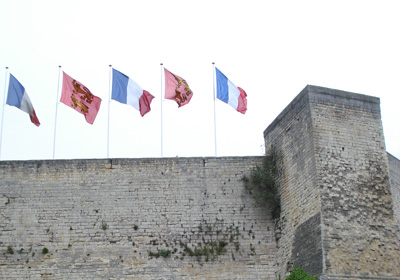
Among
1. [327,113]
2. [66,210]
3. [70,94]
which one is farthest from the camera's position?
[70,94]

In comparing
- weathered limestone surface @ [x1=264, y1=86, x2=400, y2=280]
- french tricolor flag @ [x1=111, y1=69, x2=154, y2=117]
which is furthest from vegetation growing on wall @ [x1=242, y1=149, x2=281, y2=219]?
french tricolor flag @ [x1=111, y1=69, x2=154, y2=117]

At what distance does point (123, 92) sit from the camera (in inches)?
735

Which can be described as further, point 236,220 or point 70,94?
point 70,94

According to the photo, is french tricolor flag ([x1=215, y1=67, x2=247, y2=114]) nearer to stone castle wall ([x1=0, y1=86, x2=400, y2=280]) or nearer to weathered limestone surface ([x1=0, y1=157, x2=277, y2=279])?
stone castle wall ([x1=0, y1=86, x2=400, y2=280])

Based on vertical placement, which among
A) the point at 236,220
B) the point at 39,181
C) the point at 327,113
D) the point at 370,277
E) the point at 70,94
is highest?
the point at 70,94

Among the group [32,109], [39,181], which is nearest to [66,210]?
[39,181]

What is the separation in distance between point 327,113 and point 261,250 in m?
4.06

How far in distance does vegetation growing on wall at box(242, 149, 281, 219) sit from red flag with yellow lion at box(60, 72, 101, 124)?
5.06 m

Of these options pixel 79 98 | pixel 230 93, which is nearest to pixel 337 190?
pixel 230 93

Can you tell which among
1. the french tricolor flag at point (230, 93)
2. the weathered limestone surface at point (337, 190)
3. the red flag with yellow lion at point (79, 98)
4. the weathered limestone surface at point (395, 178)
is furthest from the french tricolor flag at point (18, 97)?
the weathered limestone surface at point (395, 178)

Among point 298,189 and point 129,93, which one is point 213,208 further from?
point 129,93

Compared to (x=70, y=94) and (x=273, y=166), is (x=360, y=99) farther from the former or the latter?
(x=70, y=94)

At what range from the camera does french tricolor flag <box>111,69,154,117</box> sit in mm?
18641

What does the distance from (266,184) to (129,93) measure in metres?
5.10
